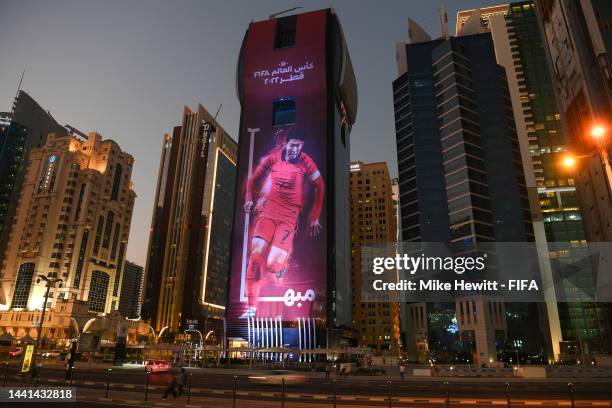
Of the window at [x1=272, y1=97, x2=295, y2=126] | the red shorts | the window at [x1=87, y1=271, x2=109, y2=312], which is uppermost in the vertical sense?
the window at [x1=272, y1=97, x2=295, y2=126]

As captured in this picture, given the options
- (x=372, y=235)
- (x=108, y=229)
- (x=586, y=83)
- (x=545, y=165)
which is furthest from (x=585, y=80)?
(x=372, y=235)

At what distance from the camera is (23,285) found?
108375mm

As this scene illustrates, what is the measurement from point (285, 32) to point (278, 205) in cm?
4723

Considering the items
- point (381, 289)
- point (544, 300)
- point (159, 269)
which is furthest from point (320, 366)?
point (159, 269)

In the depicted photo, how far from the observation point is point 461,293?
100188 mm

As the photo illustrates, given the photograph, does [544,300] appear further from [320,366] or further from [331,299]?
[320,366]

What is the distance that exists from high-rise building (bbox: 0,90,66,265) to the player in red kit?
84891 millimetres

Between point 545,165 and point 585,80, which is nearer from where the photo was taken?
point 585,80

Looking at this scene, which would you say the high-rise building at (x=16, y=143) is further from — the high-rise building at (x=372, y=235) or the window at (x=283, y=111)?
the high-rise building at (x=372, y=235)

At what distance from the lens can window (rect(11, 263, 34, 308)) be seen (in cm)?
10638

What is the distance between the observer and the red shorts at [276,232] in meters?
91.3

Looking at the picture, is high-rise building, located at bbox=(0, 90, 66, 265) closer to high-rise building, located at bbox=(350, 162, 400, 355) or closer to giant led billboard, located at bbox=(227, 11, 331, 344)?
giant led billboard, located at bbox=(227, 11, 331, 344)

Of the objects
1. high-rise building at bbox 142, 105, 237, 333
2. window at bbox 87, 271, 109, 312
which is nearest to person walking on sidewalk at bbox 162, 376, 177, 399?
window at bbox 87, 271, 109, 312
